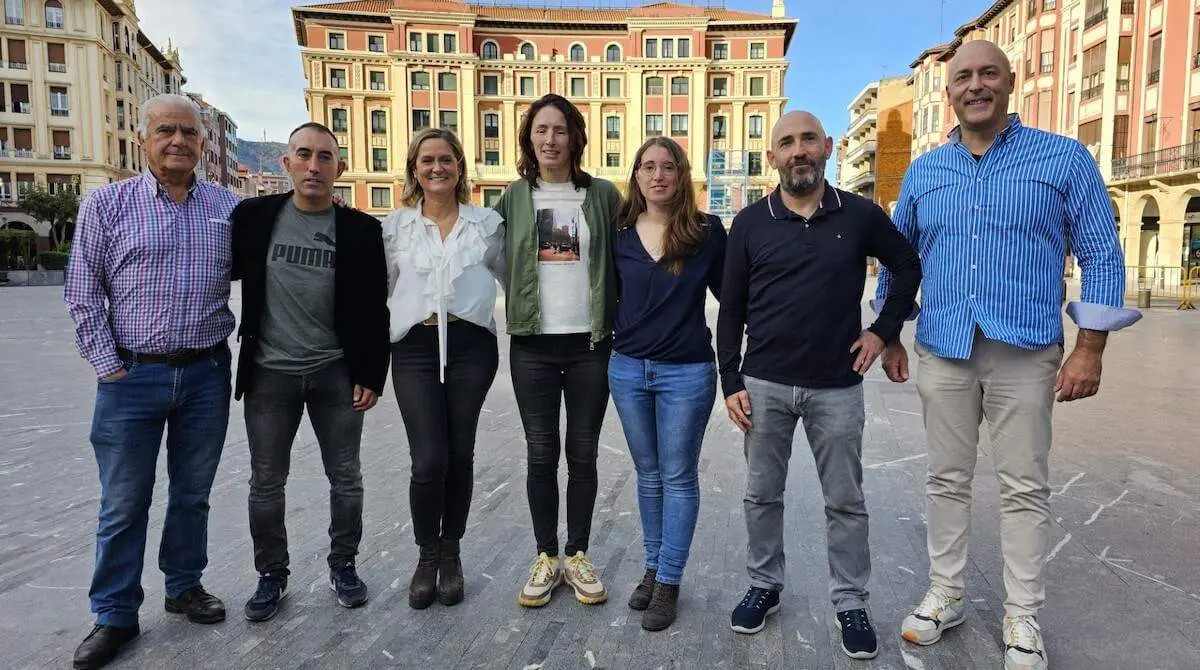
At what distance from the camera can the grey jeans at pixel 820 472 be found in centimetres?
293

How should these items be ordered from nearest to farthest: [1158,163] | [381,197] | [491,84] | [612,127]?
[1158,163] → [381,197] → [491,84] → [612,127]

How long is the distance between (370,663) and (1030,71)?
45517 mm

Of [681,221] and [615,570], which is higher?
[681,221]

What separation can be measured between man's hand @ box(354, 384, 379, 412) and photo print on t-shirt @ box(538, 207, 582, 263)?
3.09ft

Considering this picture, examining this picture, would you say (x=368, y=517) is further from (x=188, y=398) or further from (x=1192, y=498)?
(x=1192, y=498)

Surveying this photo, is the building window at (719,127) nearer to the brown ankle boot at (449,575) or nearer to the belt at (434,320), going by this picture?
the belt at (434,320)

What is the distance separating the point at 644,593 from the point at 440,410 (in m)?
1.18

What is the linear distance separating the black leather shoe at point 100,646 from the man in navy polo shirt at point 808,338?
2.37 m

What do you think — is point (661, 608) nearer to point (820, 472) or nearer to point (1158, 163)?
point (820, 472)

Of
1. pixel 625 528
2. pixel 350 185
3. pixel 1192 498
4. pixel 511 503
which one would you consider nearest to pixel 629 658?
pixel 625 528

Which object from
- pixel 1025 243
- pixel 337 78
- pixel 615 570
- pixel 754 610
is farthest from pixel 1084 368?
pixel 337 78

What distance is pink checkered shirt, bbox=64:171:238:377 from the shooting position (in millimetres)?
2881

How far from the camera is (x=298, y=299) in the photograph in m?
3.19

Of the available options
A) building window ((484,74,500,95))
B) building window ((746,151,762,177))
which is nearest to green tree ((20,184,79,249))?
building window ((484,74,500,95))
